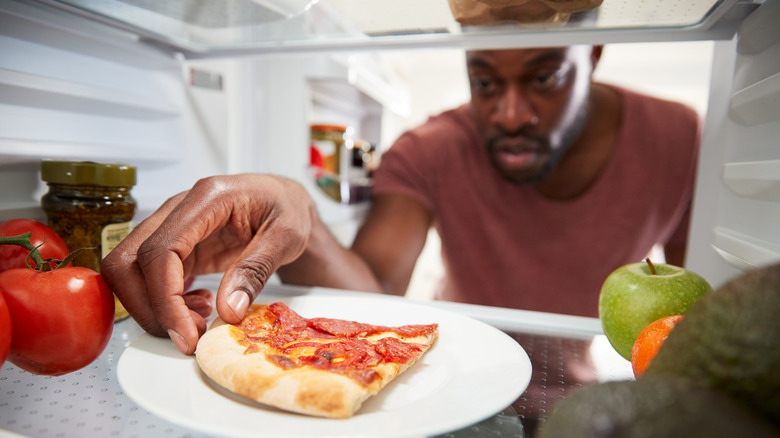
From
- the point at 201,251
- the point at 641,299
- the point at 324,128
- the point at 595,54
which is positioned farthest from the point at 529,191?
the point at 201,251

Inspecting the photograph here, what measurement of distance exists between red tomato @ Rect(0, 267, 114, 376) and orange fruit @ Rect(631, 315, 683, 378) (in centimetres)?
63

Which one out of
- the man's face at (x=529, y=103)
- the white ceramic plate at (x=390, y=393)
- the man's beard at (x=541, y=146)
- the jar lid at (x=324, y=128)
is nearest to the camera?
the white ceramic plate at (x=390, y=393)

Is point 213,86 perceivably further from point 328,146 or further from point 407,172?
point 328,146

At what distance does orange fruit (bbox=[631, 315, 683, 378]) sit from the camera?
1.66ft

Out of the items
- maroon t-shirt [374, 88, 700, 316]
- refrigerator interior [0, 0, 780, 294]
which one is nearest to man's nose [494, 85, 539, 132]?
maroon t-shirt [374, 88, 700, 316]

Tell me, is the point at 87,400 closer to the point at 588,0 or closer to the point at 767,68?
the point at 588,0

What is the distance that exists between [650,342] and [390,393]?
0.97 feet

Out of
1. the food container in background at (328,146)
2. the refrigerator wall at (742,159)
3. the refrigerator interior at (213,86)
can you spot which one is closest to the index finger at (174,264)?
the refrigerator interior at (213,86)

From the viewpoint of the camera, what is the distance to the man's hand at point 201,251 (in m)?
0.58

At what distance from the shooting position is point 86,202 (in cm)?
71

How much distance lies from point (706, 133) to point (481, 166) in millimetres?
839

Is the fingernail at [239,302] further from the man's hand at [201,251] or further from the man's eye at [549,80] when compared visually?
the man's eye at [549,80]

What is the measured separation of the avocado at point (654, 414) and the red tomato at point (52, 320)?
516 mm

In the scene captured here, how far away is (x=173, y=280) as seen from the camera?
584 millimetres
